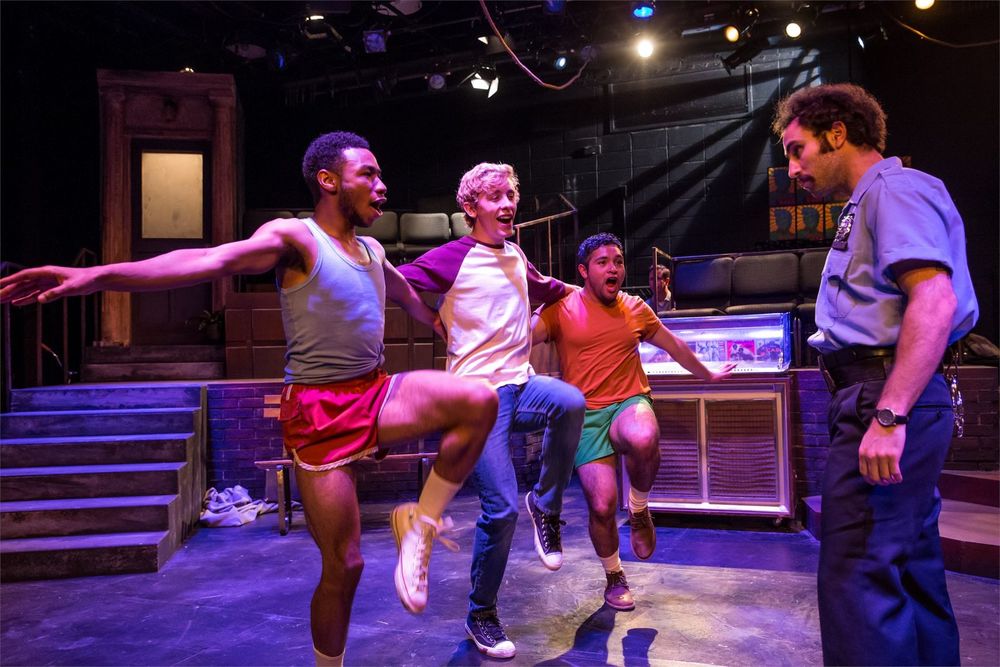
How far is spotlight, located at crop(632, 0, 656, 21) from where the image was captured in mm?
9523

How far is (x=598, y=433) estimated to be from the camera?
3590 millimetres

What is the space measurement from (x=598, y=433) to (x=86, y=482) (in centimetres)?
411

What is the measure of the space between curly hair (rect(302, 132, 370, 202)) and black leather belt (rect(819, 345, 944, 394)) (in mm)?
1702

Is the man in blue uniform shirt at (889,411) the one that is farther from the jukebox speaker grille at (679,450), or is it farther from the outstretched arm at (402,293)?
the jukebox speaker grille at (679,450)

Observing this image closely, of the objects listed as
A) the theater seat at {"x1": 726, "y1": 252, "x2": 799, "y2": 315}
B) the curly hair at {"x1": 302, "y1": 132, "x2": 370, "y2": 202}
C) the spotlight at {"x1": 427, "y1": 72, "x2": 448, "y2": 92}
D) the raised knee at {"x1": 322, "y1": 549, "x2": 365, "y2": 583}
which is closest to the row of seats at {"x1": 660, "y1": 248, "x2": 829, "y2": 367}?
the theater seat at {"x1": 726, "y1": 252, "x2": 799, "y2": 315}

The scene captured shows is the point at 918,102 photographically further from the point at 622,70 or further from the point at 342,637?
the point at 342,637

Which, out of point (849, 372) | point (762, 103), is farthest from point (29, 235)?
point (762, 103)

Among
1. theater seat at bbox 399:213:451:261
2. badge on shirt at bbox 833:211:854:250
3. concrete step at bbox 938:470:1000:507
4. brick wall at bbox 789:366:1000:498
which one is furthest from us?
theater seat at bbox 399:213:451:261

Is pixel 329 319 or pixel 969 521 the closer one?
pixel 329 319

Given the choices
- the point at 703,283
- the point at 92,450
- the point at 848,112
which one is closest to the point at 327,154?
the point at 848,112

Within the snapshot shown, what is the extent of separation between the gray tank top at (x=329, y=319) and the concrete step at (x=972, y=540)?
272cm

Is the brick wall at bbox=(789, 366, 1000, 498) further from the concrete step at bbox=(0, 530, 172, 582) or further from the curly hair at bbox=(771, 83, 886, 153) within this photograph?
the concrete step at bbox=(0, 530, 172, 582)

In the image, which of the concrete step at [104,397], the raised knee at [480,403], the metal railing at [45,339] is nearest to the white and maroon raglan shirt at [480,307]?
the raised knee at [480,403]

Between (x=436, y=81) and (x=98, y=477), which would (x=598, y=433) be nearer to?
(x=98, y=477)
